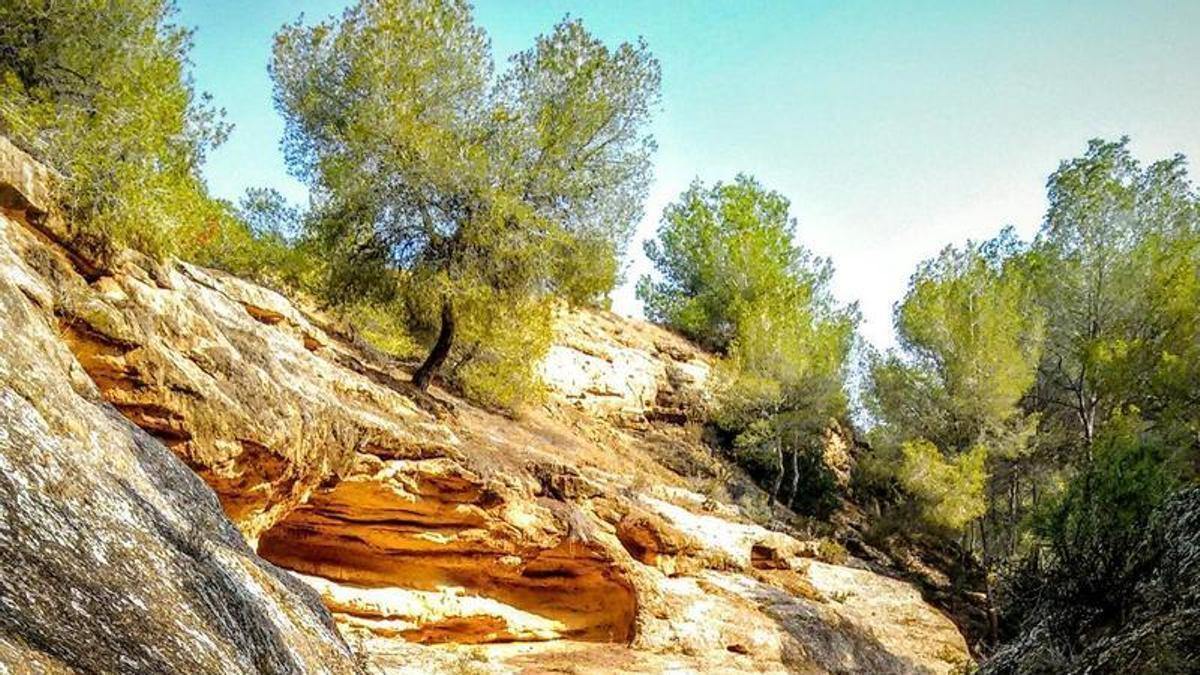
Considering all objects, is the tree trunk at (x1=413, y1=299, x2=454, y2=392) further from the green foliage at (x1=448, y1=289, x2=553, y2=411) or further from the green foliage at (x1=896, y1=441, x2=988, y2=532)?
the green foliage at (x1=896, y1=441, x2=988, y2=532)

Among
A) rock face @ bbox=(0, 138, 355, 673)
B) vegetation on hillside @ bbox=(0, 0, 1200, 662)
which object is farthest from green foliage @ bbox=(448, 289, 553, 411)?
rock face @ bbox=(0, 138, 355, 673)

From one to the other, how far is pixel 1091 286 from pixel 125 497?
2711 centimetres

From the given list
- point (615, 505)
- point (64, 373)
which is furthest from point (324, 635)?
point (615, 505)

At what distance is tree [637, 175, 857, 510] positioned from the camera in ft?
97.3

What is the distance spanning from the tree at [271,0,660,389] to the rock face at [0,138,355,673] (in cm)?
999

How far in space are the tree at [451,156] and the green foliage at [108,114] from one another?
3.82m

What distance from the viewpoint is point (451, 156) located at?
16062mm

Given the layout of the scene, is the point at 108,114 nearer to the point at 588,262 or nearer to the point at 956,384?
the point at 588,262

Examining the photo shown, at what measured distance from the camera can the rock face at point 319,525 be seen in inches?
149

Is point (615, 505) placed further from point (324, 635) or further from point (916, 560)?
point (916, 560)

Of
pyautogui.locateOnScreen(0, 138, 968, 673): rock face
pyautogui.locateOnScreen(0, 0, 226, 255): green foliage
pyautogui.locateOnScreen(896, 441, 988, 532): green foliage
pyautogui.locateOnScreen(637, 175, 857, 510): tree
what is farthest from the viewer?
pyautogui.locateOnScreen(637, 175, 857, 510): tree

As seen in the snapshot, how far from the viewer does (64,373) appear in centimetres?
564

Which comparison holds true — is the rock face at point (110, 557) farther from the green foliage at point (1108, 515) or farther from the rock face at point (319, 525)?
the green foliage at point (1108, 515)

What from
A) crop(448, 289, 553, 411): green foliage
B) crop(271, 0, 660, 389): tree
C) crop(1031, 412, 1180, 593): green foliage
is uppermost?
crop(271, 0, 660, 389): tree
